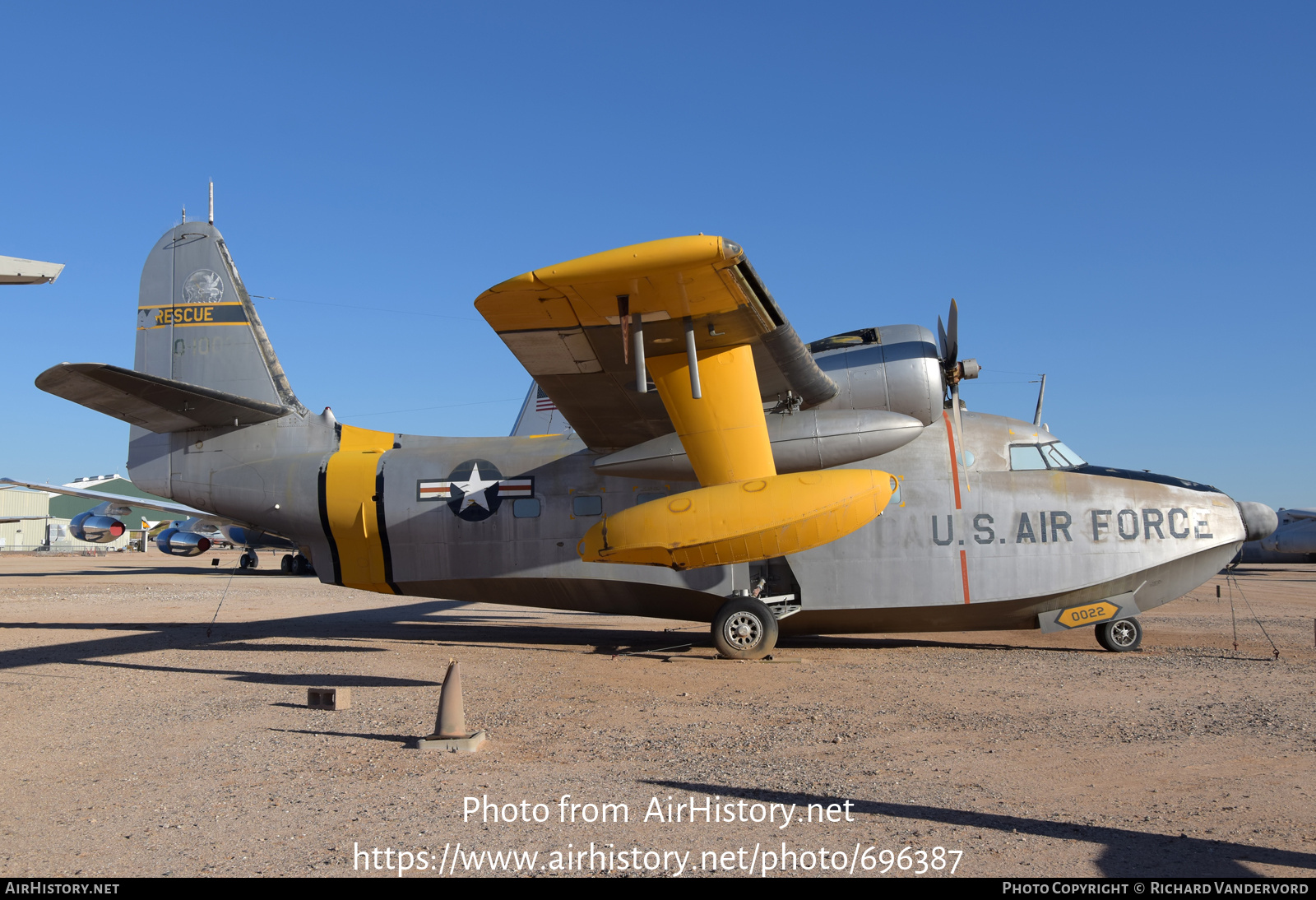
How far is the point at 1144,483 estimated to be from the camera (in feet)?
38.0

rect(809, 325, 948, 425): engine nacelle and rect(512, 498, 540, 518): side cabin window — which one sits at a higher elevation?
rect(809, 325, 948, 425): engine nacelle

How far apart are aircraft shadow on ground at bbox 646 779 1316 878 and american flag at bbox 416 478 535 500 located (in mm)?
7905

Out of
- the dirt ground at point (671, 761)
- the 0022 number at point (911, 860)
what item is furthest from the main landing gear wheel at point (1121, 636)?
the 0022 number at point (911, 860)

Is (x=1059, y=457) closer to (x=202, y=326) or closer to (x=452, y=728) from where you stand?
(x=452, y=728)

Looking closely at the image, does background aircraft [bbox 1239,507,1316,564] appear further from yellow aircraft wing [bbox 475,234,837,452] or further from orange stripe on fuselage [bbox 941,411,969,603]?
yellow aircraft wing [bbox 475,234,837,452]

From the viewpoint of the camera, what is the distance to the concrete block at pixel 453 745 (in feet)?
21.1

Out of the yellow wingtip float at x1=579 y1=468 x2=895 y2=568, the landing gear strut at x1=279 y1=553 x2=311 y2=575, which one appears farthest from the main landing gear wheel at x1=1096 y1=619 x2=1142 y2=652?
the landing gear strut at x1=279 y1=553 x2=311 y2=575

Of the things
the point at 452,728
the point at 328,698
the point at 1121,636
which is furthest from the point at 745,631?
the point at 452,728

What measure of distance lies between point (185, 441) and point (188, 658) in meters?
3.40

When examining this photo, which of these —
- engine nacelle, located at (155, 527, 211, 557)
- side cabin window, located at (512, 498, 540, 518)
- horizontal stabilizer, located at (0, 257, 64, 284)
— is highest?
horizontal stabilizer, located at (0, 257, 64, 284)

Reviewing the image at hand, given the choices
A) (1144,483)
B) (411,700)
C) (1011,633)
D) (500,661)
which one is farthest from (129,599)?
(1144,483)

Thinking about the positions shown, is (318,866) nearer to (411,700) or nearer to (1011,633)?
(411,700)

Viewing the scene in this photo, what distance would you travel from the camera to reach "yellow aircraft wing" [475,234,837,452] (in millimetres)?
7027

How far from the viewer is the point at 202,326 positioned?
44.2 ft
